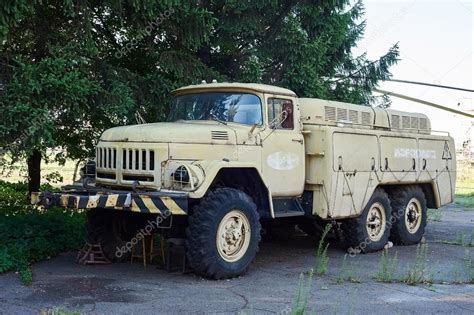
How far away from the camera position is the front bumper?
24.3ft

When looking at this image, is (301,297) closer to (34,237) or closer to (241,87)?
(241,87)

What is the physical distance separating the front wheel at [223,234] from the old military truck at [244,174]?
1 centimetres

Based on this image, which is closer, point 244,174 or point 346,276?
point 346,276

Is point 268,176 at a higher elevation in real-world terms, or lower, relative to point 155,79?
lower

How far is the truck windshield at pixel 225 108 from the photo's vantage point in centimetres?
888

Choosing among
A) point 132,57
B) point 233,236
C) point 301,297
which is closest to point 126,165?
point 233,236

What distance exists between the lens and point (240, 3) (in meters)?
11.3

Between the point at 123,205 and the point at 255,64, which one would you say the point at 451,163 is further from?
the point at 123,205

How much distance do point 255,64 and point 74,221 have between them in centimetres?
444

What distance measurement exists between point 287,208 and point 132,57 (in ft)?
15.1

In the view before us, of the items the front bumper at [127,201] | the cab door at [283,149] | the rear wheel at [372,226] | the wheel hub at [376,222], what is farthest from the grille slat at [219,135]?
the wheel hub at [376,222]

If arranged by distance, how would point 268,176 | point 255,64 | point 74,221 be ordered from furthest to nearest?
point 255,64, point 74,221, point 268,176

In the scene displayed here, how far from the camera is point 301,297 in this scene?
708cm

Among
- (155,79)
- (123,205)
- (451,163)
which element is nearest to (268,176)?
(123,205)
